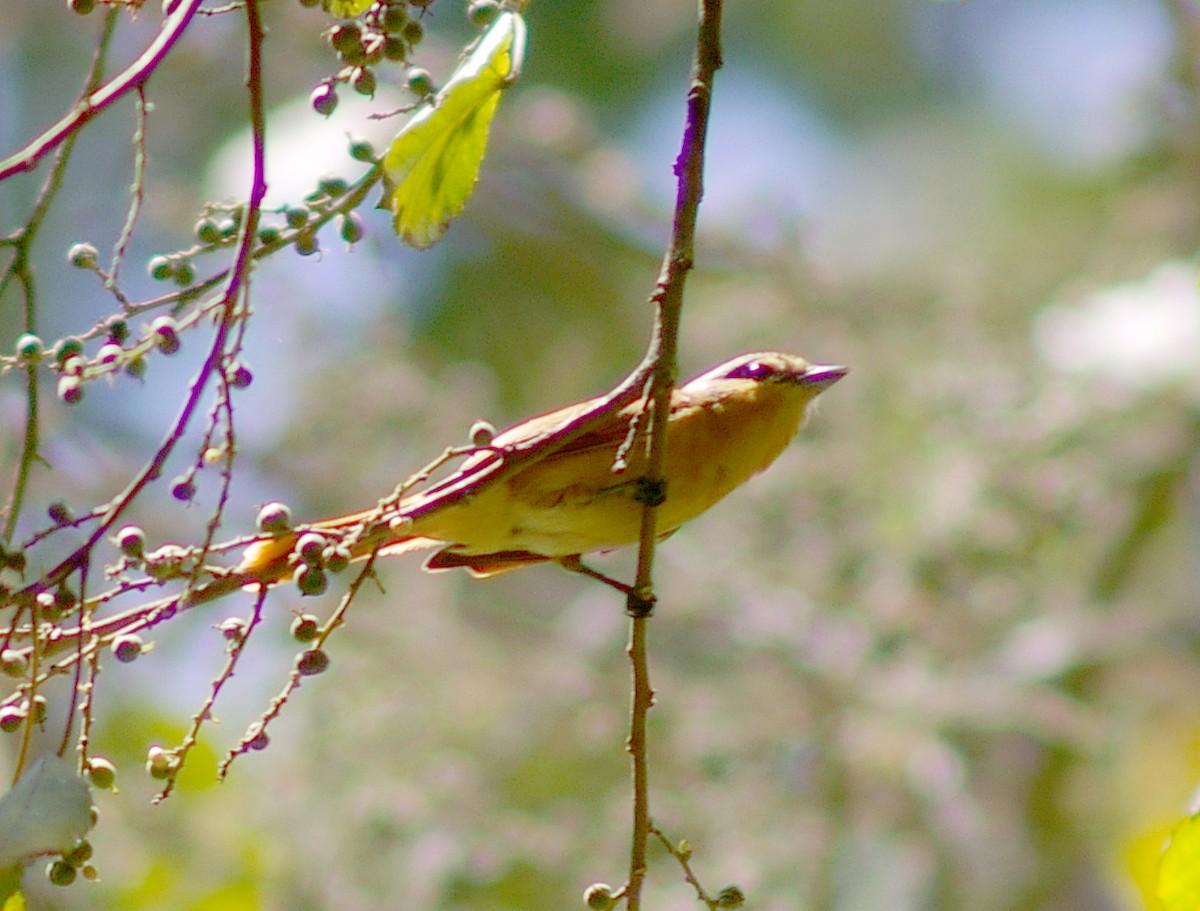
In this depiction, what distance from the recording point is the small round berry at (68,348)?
186 centimetres

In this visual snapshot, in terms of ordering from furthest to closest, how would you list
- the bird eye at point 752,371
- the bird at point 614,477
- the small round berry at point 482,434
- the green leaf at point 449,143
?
1. the bird eye at point 752,371
2. the bird at point 614,477
3. the small round berry at point 482,434
4. the green leaf at point 449,143

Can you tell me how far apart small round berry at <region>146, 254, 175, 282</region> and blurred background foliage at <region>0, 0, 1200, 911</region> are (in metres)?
2.47

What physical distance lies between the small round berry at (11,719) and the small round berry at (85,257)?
60cm

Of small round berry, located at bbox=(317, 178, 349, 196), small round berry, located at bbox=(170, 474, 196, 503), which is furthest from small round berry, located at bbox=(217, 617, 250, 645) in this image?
small round berry, located at bbox=(317, 178, 349, 196)

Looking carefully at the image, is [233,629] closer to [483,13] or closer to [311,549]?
[311,549]

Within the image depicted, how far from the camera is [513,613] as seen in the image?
7105 millimetres

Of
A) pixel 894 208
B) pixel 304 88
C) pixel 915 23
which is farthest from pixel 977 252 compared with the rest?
pixel 304 88

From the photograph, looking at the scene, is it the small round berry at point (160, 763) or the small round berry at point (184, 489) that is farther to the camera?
the small round berry at point (184, 489)

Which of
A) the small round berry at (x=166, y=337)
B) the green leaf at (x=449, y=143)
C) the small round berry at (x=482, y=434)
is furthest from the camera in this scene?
the small round berry at (x=482, y=434)

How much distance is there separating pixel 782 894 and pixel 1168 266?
2.79 meters

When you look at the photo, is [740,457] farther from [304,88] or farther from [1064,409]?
[304,88]

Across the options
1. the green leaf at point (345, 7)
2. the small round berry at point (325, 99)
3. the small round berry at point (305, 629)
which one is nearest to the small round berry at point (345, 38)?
the green leaf at point (345, 7)

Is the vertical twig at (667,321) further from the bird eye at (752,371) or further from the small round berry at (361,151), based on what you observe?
the bird eye at (752,371)

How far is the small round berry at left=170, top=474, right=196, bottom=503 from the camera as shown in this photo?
196cm
